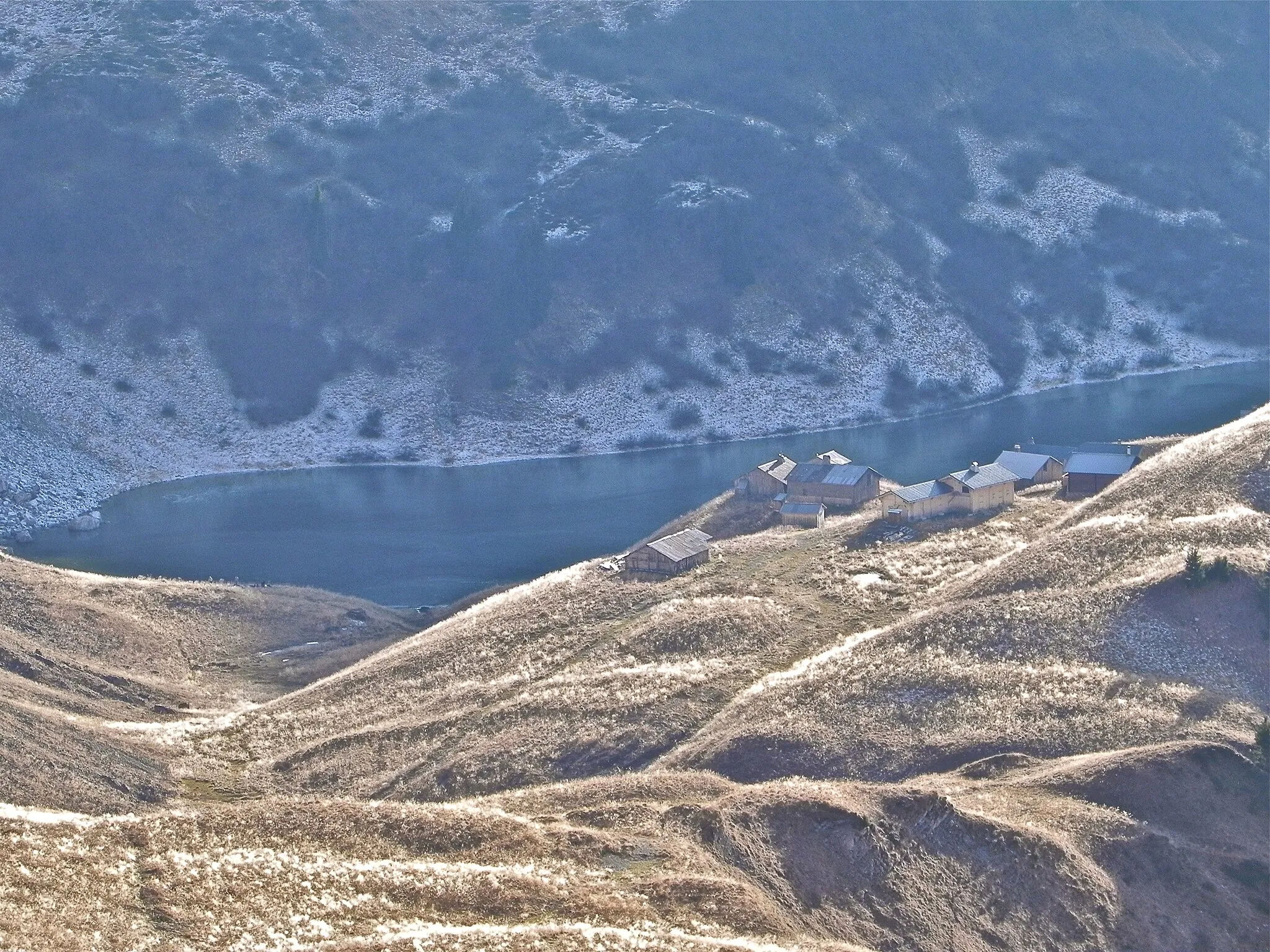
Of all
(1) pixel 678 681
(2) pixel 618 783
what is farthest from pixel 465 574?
(2) pixel 618 783

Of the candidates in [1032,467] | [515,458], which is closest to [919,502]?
[1032,467]

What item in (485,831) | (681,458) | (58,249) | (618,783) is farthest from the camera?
(58,249)

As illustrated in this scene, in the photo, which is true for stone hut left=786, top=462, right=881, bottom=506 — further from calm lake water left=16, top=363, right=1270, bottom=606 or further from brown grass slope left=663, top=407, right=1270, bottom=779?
brown grass slope left=663, top=407, right=1270, bottom=779

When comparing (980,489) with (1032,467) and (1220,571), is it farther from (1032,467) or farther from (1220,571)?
(1220,571)

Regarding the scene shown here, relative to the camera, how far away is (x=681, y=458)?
370 feet

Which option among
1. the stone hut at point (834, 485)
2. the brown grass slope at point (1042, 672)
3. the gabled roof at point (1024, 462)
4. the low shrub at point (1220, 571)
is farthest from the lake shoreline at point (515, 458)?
the low shrub at point (1220, 571)

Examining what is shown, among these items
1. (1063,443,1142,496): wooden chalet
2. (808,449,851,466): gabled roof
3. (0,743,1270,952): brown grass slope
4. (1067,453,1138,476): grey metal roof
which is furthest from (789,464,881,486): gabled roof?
(0,743,1270,952): brown grass slope

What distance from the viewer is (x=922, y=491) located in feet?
257

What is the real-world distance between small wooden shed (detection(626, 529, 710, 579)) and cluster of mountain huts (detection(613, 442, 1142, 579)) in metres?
0.03

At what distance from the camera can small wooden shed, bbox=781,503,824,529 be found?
82125mm

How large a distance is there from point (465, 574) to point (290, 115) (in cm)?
8218

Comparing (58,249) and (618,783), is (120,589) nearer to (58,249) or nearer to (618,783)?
(618,783)

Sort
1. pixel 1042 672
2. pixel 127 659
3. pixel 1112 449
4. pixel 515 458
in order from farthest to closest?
pixel 515 458, pixel 1112 449, pixel 127 659, pixel 1042 672

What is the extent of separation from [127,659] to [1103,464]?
5389cm
